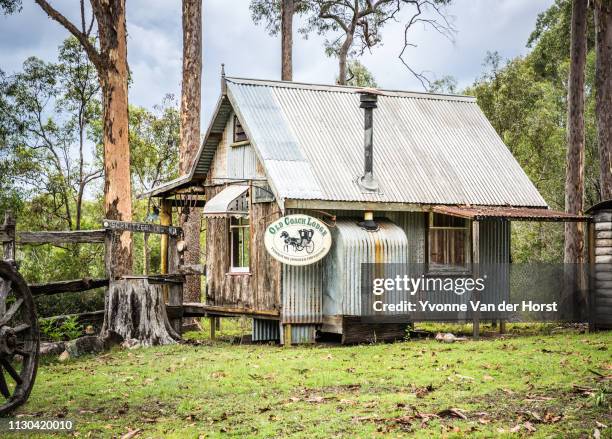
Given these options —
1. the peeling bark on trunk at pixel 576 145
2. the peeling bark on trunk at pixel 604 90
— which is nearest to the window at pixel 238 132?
the peeling bark on trunk at pixel 576 145

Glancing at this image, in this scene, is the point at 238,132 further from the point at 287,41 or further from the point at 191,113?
the point at 287,41

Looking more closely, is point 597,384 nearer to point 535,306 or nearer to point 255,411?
point 255,411

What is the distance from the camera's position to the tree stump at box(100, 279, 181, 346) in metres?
18.3

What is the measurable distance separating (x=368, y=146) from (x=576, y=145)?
8.94 metres

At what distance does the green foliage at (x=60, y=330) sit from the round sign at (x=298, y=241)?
13.8 feet

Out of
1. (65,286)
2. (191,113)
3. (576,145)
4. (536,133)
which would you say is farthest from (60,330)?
(536,133)

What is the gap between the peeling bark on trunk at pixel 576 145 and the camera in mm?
25672

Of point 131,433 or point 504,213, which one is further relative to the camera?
point 504,213

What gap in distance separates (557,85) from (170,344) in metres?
32.4

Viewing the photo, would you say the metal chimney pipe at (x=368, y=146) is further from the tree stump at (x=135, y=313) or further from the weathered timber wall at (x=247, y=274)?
the tree stump at (x=135, y=313)

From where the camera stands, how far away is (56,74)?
1208 inches

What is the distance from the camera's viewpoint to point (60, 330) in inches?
712

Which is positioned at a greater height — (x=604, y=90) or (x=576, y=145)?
(x=604, y=90)

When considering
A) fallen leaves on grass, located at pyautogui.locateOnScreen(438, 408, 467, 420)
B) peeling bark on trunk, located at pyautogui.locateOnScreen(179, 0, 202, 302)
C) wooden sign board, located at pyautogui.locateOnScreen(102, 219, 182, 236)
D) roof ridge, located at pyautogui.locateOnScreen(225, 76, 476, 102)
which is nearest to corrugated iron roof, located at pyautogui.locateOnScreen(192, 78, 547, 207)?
roof ridge, located at pyautogui.locateOnScreen(225, 76, 476, 102)
